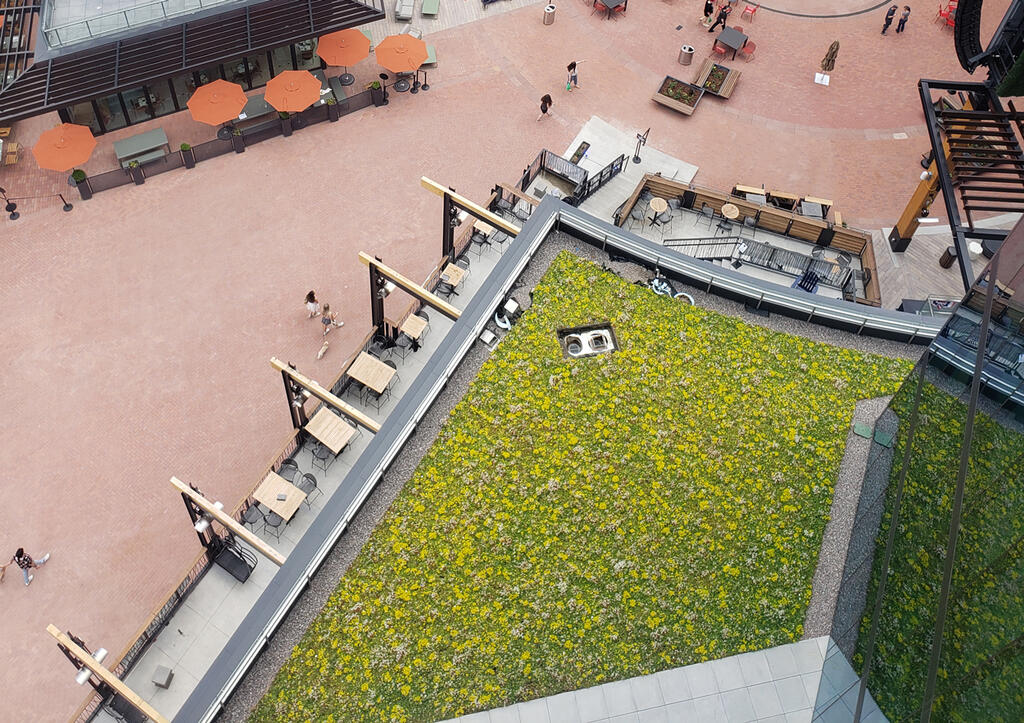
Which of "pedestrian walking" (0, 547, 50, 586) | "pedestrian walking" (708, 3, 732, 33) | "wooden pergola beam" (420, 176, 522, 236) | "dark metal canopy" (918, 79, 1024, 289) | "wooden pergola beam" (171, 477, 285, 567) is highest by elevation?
"dark metal canopy" (918, 79, 1024, 289)

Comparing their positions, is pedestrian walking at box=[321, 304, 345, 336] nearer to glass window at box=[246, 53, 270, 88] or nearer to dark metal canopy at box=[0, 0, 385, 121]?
dark metal canopy at box=[0, 0, 385, 121]

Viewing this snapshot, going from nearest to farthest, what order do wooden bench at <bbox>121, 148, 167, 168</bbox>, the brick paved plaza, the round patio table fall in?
the brick paved plaza → the round patio table → wooden bench at <bbox>121, 148, 167, 168</bbox>

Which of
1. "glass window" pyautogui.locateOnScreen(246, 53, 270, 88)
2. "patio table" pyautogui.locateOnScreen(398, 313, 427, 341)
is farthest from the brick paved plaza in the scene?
"patio table" pyautogui.locateOnScreen(398, 313, 427, 341)

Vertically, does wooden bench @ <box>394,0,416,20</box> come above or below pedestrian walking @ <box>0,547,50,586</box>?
above

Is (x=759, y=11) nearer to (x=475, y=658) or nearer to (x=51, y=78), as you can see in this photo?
(x=51, y=78)

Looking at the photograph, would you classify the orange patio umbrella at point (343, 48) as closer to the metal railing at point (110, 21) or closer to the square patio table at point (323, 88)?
the square patio table at point (323, 88)
